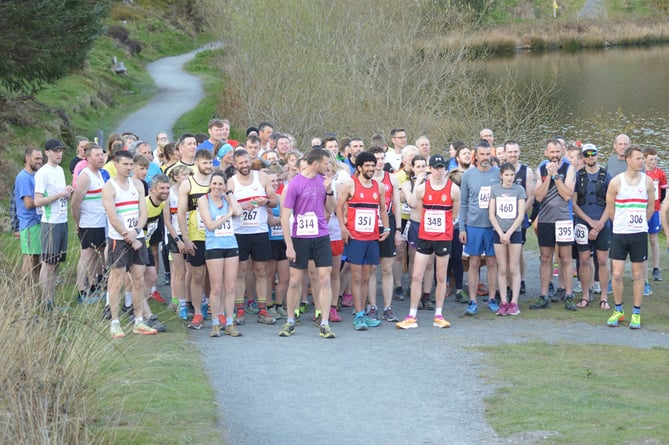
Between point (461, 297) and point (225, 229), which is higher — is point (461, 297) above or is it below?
below

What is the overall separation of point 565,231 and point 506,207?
0.93m

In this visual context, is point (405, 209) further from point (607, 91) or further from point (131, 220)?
point (607, 91)

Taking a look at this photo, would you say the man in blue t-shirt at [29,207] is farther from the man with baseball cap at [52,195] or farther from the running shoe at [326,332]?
the running shoe at [326,332]

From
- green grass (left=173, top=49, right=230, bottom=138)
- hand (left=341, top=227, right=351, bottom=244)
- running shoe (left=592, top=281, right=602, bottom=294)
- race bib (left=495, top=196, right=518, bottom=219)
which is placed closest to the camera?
hand (left=341, top=227, right=351, bottom=244)

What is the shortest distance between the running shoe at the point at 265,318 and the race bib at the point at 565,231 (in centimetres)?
400

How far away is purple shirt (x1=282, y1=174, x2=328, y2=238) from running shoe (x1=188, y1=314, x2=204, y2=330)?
165cm

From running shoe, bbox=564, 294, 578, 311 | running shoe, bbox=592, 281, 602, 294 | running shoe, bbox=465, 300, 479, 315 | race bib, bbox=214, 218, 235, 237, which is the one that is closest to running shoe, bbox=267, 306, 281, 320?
race bib, bbox=214, 218, 235, 237

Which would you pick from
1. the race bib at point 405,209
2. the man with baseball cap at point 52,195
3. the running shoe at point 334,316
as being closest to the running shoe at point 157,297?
the man with baseball cap at point 52,195

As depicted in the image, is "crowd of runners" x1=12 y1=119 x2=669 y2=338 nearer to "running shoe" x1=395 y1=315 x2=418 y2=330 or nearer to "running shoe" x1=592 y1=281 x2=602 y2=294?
"running shoe" x1=395 y1=315 x2=418 y2=330

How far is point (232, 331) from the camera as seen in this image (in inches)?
447

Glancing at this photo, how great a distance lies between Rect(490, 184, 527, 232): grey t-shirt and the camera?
1258 centimetres

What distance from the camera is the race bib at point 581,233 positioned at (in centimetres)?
1292

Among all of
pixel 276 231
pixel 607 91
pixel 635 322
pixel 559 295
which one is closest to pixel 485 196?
pixel 559 295

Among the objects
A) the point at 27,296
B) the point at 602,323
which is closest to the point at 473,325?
the point at 602,323
